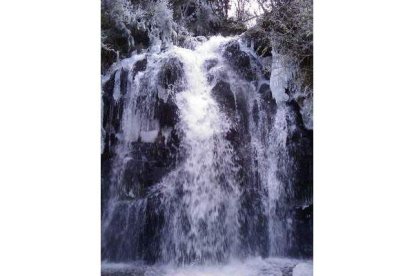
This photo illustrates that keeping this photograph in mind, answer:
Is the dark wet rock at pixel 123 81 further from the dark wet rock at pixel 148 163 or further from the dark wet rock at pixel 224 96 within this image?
the dark wet rock at pixel 224 96

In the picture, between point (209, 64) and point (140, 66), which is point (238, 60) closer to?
point (209, 64)

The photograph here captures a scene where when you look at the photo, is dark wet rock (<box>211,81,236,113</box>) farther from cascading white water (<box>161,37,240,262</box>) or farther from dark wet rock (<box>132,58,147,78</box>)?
dark wet rock (<box>132,58,147,78</box>)

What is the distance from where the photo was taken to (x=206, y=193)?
2.54m

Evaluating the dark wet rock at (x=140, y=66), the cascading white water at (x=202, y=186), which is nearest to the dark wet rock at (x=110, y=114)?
the dark wet rock at (x=140, y=66)

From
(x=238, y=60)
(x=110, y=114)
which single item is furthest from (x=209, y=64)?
(x=110, y=114)

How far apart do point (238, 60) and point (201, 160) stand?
0.60m

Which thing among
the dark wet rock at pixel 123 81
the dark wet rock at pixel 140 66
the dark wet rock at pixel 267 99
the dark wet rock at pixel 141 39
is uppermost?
the dark wet rock at pixel 141 39

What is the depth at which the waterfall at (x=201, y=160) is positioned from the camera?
8.30 ft

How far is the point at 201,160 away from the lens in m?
2.57

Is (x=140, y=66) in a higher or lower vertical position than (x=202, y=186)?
higher

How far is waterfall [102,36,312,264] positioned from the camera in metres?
2.53
